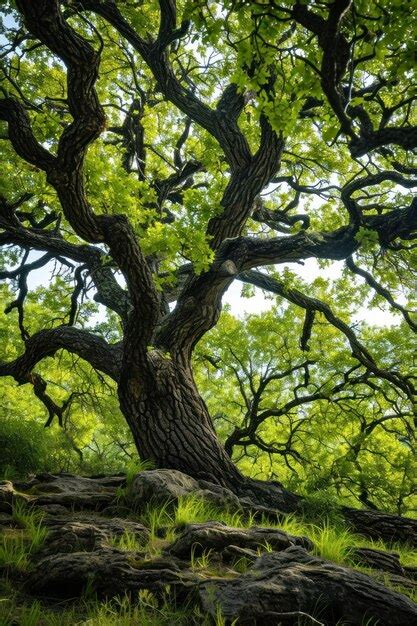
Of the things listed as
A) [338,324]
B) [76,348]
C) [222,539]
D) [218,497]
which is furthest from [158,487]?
[338,324]

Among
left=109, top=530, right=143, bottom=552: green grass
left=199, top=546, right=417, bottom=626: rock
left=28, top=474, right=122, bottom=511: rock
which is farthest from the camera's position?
left=28, top=474, right=122, bottom=511: rock

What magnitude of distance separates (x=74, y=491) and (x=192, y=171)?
26.0 feet

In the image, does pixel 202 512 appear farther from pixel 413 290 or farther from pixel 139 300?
pixel 413 290

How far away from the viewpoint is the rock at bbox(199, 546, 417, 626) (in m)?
2.78

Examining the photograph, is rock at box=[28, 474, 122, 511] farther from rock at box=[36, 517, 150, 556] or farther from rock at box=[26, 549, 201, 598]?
rock at box=[26, 549, 201, 598]

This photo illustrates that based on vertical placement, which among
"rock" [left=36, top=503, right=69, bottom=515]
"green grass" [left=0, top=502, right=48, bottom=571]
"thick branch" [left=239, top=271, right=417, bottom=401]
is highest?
"thick branch" [left=239, top=271, right=417, bottom=401]

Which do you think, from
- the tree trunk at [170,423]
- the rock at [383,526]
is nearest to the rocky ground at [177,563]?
the tree trunk at [170,423]

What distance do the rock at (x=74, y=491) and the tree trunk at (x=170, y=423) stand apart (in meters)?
0.73

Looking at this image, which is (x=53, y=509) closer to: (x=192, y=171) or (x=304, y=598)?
(x=304, y=598)

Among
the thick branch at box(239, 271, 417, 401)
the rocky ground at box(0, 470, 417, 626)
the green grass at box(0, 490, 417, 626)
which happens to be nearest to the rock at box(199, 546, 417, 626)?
the rocky ground at box(0, 470, 417, 626)

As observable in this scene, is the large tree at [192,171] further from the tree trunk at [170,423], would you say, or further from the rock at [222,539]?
the rock at [222,539]

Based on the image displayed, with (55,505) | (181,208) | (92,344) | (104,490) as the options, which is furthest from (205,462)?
(181,208)

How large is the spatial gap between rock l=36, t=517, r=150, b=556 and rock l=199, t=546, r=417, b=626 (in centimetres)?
117

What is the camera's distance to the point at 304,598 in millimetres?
2920
